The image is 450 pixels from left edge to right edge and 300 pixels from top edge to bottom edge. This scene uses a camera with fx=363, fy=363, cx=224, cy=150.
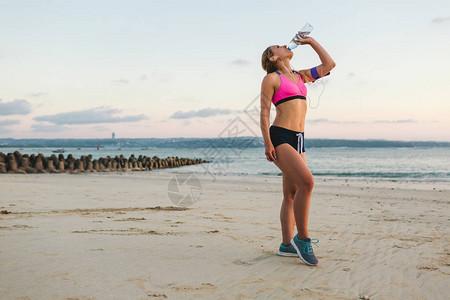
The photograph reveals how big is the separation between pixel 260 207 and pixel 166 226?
2996 millimetres

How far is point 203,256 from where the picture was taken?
12.3 ft

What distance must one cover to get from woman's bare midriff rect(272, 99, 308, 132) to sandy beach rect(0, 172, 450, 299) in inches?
55.0

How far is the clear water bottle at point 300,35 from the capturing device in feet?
12.8

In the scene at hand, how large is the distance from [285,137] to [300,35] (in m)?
1.16

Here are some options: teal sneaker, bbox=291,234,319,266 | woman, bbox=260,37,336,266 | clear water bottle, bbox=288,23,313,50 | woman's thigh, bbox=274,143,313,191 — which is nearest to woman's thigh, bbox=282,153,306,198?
woman, bbox=260,37,336,266

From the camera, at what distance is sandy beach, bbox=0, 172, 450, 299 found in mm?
2812

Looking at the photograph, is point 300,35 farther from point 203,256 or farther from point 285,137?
point 203,256

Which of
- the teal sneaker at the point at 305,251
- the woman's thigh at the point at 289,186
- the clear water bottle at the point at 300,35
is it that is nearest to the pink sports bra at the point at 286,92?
the clear water bottle at the point at 300,35

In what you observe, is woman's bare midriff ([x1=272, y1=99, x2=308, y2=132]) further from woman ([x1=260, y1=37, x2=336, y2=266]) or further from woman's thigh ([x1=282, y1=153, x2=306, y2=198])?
woman's thigh ([x1=282, y1=153, x2=306, y2=198])

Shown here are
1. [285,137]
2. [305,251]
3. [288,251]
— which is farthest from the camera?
[288,251]

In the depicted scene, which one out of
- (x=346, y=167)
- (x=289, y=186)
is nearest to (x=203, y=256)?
(x=289, y=186)

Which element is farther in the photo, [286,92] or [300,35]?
[300,35]

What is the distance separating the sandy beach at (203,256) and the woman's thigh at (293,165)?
849mm

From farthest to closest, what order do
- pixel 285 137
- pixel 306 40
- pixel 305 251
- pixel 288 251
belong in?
1. pixel 306 40
2. pixel 288 251
3. pixel 285 137
4. pixel 305 251
